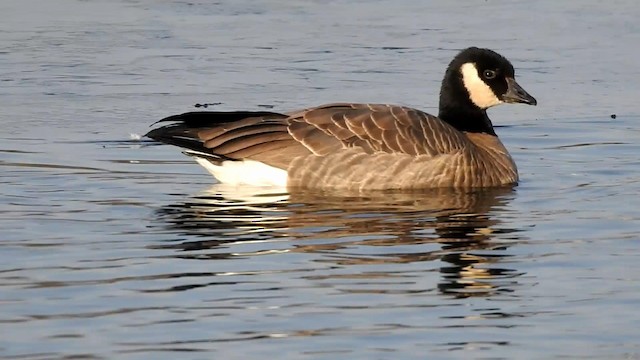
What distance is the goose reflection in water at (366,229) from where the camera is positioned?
8445 millimetres

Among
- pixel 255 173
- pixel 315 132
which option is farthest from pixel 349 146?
pixel 255 173

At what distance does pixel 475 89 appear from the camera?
1185 centimetres

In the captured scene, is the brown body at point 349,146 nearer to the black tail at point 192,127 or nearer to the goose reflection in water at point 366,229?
the black tail at point 192,127

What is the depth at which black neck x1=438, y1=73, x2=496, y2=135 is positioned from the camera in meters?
11.9

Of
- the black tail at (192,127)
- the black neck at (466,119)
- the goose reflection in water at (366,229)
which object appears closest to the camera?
the goose reflection in water at (366,229)

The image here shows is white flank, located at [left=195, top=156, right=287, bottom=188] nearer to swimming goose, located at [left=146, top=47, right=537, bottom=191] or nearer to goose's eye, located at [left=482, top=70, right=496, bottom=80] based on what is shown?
swimming goose, located at [left=146, top=47, right=537, bottom=191]

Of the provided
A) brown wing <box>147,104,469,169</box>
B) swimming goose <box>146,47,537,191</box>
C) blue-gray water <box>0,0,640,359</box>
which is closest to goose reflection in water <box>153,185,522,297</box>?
blue-gray water <box>0,0,640,359</box>

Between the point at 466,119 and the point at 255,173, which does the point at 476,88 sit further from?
the point at 255,173

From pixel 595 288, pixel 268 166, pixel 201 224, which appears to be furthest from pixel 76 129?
pixel 595 288

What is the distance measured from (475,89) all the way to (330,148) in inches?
60.2

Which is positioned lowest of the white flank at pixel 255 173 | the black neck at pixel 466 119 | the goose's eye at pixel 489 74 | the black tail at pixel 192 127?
the white flank at pixel 255 173

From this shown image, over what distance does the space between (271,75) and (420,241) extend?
5546 mm

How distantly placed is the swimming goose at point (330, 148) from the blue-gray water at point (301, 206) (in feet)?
0.79

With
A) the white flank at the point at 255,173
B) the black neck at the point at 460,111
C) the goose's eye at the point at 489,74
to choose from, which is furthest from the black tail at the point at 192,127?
the goose's eye at the point at 489,74
